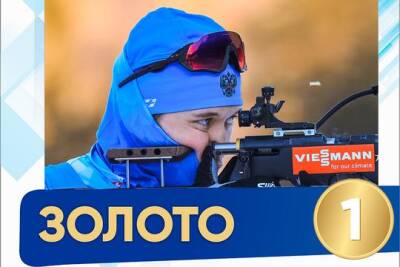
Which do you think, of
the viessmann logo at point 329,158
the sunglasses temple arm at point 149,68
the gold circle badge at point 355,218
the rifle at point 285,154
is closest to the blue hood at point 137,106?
the sunglasses temple arm at point 149,68

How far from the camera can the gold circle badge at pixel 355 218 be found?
2854 millimetres

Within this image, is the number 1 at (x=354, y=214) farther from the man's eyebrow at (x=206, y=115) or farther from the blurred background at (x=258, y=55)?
the man's eyebrow at (x=206, y=115)

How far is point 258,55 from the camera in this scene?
2902mm

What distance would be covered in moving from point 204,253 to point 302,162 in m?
0.59

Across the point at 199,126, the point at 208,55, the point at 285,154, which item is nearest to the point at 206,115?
the point at 199,126

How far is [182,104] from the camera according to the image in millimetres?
2797

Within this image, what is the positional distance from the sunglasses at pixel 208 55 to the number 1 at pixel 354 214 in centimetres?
76

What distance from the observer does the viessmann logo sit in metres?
2.89

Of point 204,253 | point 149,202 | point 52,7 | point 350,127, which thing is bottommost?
point 204,253

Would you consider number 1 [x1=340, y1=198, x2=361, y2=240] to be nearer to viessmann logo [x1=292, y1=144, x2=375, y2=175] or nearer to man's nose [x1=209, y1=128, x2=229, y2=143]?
viessmann logo [x1=292, y1=144, x2=375, y2=175]

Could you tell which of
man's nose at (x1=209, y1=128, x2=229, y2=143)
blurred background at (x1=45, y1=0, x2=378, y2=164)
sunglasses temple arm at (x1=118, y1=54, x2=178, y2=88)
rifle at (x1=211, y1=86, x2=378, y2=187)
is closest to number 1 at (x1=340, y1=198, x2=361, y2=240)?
rifle at (x1=211, y1=86, x2=378, y2=187)

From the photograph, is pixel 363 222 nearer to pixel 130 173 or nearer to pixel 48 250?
pixel 130 173

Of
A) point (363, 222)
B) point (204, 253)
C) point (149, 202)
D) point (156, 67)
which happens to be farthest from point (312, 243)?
point (156, 67)

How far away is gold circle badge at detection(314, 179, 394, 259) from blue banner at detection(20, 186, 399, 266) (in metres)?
0.07
